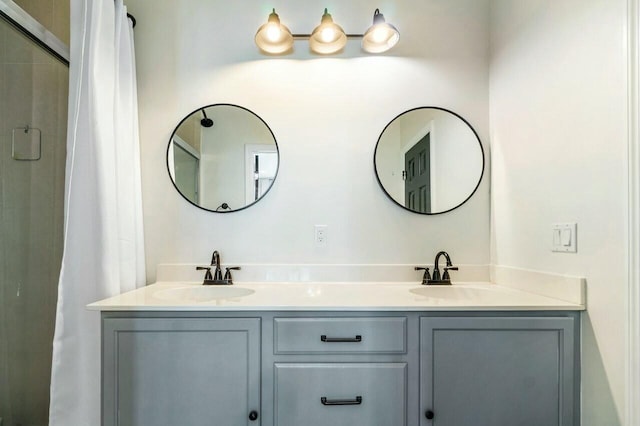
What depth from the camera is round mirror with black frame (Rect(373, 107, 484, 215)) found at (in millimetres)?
1713

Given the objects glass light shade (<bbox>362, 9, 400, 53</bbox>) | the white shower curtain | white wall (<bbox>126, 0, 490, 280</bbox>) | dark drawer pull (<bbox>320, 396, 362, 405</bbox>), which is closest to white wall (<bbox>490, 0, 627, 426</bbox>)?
white wall (<bbox>126, 0, 490, 280</bbox>)

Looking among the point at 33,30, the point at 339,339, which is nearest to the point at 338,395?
the point at 339,339

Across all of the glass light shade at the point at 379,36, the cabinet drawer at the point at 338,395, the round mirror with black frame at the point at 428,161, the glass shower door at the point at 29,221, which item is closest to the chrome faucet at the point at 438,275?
the round mirror with black frame at the point at 428,161

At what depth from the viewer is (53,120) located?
1562 mm

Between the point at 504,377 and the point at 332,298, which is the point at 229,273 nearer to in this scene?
the point at 332,298

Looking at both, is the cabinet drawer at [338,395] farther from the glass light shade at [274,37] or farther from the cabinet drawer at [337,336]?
the glass light shade at [274,37]

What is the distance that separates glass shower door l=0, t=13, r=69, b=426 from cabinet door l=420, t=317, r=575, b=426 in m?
1.77

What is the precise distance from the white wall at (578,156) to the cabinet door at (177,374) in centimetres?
114

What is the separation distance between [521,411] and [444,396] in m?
0.28

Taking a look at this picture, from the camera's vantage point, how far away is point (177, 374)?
3.73 ft

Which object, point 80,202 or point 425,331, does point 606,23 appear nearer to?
point 425,331

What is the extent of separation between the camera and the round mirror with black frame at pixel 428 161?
67.4 inches

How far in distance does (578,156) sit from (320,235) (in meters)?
1.12

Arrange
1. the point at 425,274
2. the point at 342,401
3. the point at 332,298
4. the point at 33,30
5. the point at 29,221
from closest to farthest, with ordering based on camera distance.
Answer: the point at 342,401 → the point at 332,298 → the point at 33,30 → the point at 29,221 → the point at 425,274
